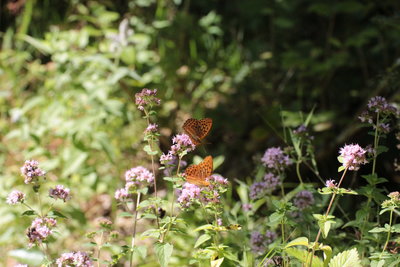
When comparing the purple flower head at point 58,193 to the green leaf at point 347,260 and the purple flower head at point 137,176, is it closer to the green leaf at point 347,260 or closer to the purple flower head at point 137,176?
the purple flower head at point 137,176

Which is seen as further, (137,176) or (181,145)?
(137,176)

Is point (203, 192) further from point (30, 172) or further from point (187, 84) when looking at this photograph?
point (187, 84)

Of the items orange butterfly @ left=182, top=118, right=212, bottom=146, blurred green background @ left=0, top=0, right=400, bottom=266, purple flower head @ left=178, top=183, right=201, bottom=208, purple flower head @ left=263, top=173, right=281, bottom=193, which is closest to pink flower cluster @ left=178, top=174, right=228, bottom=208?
purple flower head @ left=178, top=183, right=201, bottom=208

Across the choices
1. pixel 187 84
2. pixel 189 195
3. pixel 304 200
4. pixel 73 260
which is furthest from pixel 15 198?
pixel 187 84

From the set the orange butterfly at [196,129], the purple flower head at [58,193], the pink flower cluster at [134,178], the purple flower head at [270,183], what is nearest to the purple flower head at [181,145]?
the orange butterfly at [196,129]

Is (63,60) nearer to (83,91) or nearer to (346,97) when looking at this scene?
(83,91)

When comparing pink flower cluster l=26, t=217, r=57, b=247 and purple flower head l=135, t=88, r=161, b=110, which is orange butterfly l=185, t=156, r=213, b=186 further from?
pink flower cluster l=26, t=217, r=57, b=247
